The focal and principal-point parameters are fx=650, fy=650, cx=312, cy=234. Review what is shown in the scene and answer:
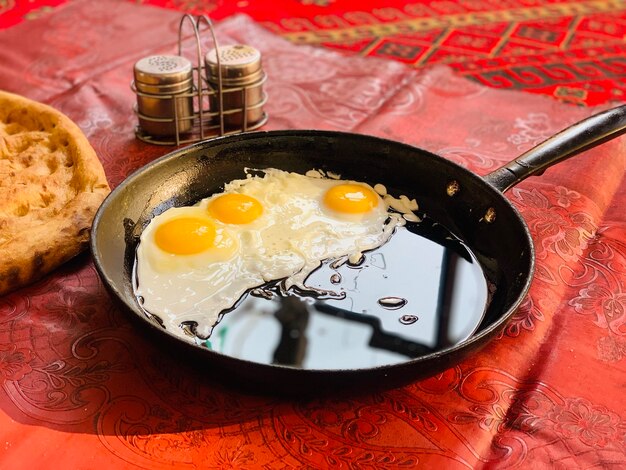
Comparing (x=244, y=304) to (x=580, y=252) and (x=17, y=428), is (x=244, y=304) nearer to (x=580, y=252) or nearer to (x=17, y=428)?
(x=17, y=428)

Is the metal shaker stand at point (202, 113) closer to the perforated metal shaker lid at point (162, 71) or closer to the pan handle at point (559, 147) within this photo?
the perforated metal shaker lid at point (162, 71)

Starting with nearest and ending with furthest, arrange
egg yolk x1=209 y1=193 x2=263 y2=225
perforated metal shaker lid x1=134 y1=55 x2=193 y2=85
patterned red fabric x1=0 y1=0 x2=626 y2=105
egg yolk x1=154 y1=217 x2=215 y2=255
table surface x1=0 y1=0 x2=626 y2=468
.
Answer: table surface x1=0 y1=0 x2=626 y2=468 < egg yolk x1=154 y1=217 x2=215 y2=255 < egg yolk x1=209 y1=193 x2=263 y2=225 < perforated metal shaker lid x1=134 y1=55 x2=193 y2=85 < patterned red fabric x1=0 y1=0 x2=626 y2=105

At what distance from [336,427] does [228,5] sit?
2.81 metres

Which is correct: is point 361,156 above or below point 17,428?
above

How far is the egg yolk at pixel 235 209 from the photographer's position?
1.60m

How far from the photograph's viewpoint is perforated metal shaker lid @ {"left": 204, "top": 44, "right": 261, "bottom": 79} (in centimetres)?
212

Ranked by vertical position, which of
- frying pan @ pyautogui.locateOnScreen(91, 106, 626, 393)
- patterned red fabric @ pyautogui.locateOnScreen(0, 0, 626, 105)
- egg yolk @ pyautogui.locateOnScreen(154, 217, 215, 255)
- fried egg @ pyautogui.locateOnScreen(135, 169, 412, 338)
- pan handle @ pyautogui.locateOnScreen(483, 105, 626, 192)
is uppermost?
pan handle @ pyautogui.locateOnScreen(483, 105, 626, 192)

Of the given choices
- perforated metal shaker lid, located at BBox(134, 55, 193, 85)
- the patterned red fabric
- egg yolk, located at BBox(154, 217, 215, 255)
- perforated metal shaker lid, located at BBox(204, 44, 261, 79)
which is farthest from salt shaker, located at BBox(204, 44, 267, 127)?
the patterned red fabric

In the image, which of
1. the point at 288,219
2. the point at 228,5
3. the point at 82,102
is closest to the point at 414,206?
the point at 288,219

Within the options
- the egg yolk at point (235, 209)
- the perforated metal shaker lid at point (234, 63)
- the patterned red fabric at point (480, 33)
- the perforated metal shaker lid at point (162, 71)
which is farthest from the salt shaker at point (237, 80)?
the patterned red fabric at point (480, 33)

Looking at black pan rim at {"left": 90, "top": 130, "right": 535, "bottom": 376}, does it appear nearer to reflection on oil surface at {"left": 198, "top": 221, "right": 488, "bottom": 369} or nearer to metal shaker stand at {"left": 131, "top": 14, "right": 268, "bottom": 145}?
reflection on oil surface at {"left": 198, "top": 221, "right": 488, "bottom": 369}

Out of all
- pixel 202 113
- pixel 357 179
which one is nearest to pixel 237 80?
pixel 202 113

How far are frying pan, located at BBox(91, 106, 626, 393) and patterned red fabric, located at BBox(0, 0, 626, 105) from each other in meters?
1.15

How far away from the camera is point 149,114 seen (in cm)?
212
